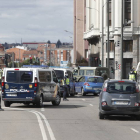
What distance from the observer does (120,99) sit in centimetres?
1719

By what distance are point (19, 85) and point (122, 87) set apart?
664 centimetres

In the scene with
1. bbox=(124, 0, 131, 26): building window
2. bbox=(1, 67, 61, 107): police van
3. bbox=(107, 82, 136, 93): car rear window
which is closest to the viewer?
bbox=(107, 82, 136, 93): car rear window

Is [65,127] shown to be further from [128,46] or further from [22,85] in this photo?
[128,46]

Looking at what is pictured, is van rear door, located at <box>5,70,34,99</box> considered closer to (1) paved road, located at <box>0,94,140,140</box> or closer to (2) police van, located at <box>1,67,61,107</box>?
(2) police van, located at <box>1,67,61,107</box>

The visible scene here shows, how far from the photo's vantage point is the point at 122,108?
56.0 ft

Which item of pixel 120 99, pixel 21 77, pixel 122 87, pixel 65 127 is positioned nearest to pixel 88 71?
pixel 21 77

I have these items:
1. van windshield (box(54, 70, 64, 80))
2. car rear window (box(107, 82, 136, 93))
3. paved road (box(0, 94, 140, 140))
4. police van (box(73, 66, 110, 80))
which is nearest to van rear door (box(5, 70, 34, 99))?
paved road (box(0, 94, 140, 140))

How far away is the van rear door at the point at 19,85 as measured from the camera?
22.7 meters

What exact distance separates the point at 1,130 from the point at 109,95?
475 cm

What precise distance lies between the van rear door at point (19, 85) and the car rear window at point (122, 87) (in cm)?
612

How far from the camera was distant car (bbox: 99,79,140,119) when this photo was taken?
17.1 meters

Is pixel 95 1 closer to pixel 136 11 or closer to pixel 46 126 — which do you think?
pixel 136 11

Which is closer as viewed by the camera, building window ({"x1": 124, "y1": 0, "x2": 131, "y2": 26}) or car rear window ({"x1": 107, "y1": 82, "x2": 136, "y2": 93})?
car rear window ({"x1": 107, "y1": 82, "x2": 136, "y2": 93})

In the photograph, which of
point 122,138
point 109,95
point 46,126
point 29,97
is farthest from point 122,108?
point 29,97
